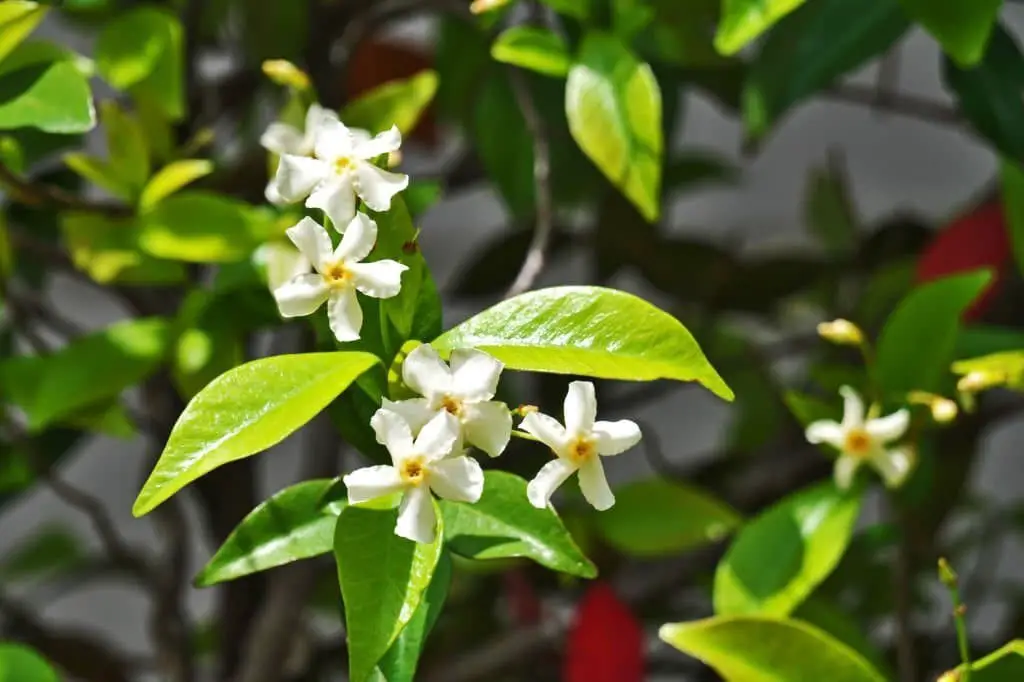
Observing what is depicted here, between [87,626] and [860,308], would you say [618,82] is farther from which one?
[87,626]

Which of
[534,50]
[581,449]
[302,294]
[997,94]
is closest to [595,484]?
[581,449]

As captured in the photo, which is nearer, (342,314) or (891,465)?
(342,314)

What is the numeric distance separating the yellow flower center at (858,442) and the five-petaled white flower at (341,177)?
0.24 m

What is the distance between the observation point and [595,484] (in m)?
0.40

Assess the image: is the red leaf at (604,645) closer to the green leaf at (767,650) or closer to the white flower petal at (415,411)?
the green leaf at (767,650)

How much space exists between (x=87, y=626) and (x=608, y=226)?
771mm

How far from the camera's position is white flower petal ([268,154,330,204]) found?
42 centimetres

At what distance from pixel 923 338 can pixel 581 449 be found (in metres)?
0.23

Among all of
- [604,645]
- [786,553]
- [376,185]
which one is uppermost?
[376,185]

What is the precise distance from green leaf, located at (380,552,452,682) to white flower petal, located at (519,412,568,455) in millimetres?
66

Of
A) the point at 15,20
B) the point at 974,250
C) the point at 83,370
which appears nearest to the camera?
the point at 15,20

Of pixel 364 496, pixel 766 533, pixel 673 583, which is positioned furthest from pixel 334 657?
pixel 364 496

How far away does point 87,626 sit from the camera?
4.21ft

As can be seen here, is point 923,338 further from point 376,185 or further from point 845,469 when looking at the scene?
point 376,185
